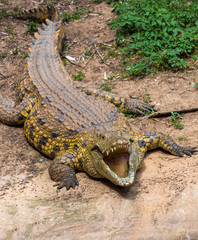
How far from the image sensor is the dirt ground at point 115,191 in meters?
3.13

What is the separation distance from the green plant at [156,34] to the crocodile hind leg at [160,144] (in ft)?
6.28

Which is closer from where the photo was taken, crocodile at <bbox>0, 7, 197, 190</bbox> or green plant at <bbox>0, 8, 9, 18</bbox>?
crocodile at <bbox>0, 7, 197, 190</bbox>

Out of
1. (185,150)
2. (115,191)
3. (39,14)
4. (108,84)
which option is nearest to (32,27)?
(39,14)

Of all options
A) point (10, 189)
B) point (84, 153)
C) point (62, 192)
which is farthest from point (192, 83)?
point (10, 189)

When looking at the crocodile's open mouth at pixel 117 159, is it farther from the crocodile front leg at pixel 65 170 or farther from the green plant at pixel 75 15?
the green plant at pixel 75 15

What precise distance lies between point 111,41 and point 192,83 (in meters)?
2.32

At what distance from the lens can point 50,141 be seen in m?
4.65

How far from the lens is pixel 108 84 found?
6.14 meters

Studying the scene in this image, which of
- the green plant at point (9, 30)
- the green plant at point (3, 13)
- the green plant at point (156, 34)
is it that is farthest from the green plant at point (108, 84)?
the green plant at point (3, 13)

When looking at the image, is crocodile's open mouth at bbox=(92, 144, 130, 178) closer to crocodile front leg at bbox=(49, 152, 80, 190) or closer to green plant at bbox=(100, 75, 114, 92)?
crocodile front leg at bbox=(49, 152, 80, 190)

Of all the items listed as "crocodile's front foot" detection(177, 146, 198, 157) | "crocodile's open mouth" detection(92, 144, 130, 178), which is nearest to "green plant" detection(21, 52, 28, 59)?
"crocodile's open mouth" detection(92, 144, 130, 178)

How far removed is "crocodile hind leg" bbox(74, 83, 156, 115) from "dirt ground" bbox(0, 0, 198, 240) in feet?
0.63

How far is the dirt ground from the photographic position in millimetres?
3129

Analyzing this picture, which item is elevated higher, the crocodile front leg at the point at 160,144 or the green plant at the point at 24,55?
the crocodile front leg at the point at 160,144
